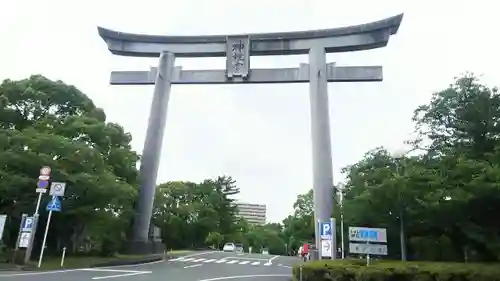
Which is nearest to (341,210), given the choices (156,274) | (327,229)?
(327,229)

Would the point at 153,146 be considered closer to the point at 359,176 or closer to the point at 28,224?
the point at 28,224

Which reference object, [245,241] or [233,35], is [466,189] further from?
[245,241]

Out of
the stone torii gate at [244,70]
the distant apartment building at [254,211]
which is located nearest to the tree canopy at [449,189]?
the stone torii gate at [244,70]

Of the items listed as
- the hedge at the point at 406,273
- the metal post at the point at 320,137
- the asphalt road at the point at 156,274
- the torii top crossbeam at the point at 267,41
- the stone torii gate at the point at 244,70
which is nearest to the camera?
the hedge at the point at 406,273

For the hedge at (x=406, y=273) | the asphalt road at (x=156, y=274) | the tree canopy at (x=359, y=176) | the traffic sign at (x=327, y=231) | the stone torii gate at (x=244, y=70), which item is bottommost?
the asphalt road at (x=156, y=274)

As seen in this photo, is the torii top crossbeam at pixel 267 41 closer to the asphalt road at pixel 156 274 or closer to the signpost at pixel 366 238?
the asphalt road at pixel 156 274

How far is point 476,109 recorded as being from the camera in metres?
18.5

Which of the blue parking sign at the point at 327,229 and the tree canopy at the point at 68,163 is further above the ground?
the tree canopy at the point at 68,163

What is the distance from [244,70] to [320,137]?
618cm

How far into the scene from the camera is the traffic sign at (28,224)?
15.8 meters

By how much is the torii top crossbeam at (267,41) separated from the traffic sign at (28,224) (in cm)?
1414

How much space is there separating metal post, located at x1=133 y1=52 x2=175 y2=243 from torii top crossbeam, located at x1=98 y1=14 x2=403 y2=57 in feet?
3.28

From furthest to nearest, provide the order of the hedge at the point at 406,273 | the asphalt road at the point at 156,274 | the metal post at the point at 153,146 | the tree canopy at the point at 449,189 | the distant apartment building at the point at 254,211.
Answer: the distant apartment building at the point at 254,211 < the metal post at the point at 153,146 < the tree canopy at the point at 449,189 < the asphalt road at the point at 156,274 < the hedge at the point at 406,273

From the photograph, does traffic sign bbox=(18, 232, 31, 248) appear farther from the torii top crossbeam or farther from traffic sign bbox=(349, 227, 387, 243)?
the torii top crossbeam
